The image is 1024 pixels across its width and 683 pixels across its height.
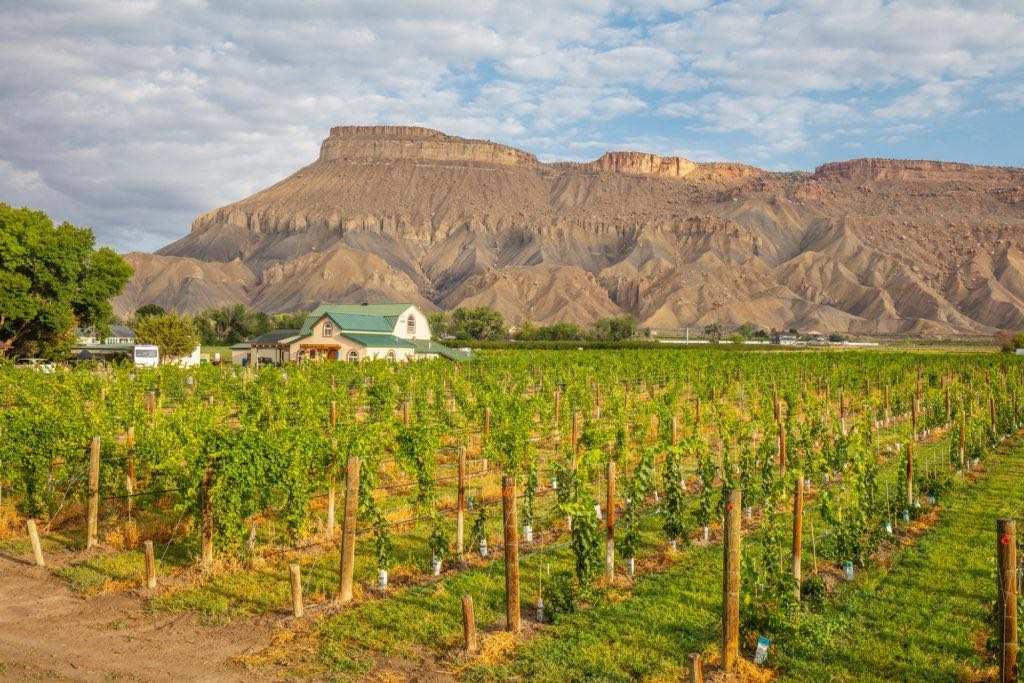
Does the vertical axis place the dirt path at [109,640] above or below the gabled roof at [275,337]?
below

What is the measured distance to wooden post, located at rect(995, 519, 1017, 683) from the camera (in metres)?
7.07

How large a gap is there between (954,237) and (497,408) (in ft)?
658

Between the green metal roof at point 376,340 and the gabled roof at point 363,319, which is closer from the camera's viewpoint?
the green metal roof at point 376,340

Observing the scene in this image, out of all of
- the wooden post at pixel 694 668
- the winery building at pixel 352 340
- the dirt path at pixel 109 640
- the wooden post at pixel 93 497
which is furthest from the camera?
the winery building at pixel 352 340

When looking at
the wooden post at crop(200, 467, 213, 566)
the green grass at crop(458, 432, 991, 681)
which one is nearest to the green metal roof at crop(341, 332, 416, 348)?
the wooden post at crop(200, 467, 213, 566)

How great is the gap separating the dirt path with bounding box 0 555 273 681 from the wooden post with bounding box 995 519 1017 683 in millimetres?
7883

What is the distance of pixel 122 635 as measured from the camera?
973cm

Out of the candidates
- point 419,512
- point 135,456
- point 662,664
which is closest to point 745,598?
point 662,664

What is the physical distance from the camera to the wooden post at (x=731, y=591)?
846cm

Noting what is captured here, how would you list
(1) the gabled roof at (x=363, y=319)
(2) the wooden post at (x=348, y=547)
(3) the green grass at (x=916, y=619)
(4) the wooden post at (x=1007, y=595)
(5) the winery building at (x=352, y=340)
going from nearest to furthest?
(4) the wooden post at (x=1007, y=595)
(3) the green grass at (x=916, y=619)
(2) the wooden post at (x=348, y=547)
(5) the winery building at (x=352, y=340)
(1) the gabled roof at (x=363, y=319)

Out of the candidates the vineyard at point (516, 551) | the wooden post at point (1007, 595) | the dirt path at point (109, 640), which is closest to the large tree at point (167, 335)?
the vineyard at point (516, 551)

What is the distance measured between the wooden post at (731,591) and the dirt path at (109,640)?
17.6 feet

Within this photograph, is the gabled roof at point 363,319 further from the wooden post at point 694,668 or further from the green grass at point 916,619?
the wooden post at point 694,668

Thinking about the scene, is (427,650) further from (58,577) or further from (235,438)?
(58,577)
